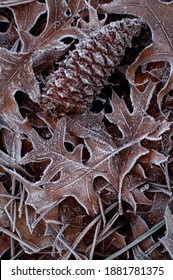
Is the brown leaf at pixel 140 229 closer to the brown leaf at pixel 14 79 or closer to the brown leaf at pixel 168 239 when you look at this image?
the brown leaf at pixel 168 239

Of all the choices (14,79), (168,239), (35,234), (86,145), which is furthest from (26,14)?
(168,239)

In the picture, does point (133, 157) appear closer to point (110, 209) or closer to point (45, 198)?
point (110, 209)

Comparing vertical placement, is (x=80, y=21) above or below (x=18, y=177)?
above

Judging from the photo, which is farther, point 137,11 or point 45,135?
point 45,135

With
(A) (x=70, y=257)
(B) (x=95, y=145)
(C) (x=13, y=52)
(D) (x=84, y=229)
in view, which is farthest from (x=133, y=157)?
(C) (x=13, y=52)

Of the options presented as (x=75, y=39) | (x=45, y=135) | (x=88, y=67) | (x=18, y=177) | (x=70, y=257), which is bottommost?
(x=70, y=257)

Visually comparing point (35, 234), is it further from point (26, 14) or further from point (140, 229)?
point (26, 14)

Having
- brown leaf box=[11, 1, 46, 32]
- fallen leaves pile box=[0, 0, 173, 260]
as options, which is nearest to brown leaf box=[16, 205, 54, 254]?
fallen leaves pile box=[0, 0, 173, 260]
